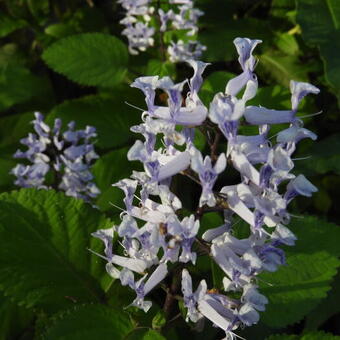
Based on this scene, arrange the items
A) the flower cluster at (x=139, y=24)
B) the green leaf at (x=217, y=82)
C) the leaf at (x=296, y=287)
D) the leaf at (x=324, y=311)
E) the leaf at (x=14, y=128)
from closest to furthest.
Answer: the leaf at (x=296, y=287) → the leaf at (x=324, y=311) → the green leaf at (x=217, y=82) → the flower cluster at (x=139, y=24) → the leaf at (x=14, y=128)

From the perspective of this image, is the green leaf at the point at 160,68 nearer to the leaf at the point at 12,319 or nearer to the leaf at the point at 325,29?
the leaf at the point at 325,29

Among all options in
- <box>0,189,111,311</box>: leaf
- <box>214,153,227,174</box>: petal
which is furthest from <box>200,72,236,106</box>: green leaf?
<box>214,153,227,174</box>: petal

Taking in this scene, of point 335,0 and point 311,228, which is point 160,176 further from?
Answer: point 335,0

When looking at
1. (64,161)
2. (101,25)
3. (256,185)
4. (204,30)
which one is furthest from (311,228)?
(101,25)

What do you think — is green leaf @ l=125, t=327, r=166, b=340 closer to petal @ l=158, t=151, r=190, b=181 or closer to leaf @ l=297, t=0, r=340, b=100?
petal @ l=158, t=151, r=190, b=181

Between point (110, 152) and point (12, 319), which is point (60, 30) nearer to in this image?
point (110, 152)

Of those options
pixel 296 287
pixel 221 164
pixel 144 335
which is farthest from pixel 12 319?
pixel 221 164

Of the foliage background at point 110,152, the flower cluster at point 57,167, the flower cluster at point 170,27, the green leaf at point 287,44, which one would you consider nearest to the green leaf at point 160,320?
the foliage background at point 110,152
